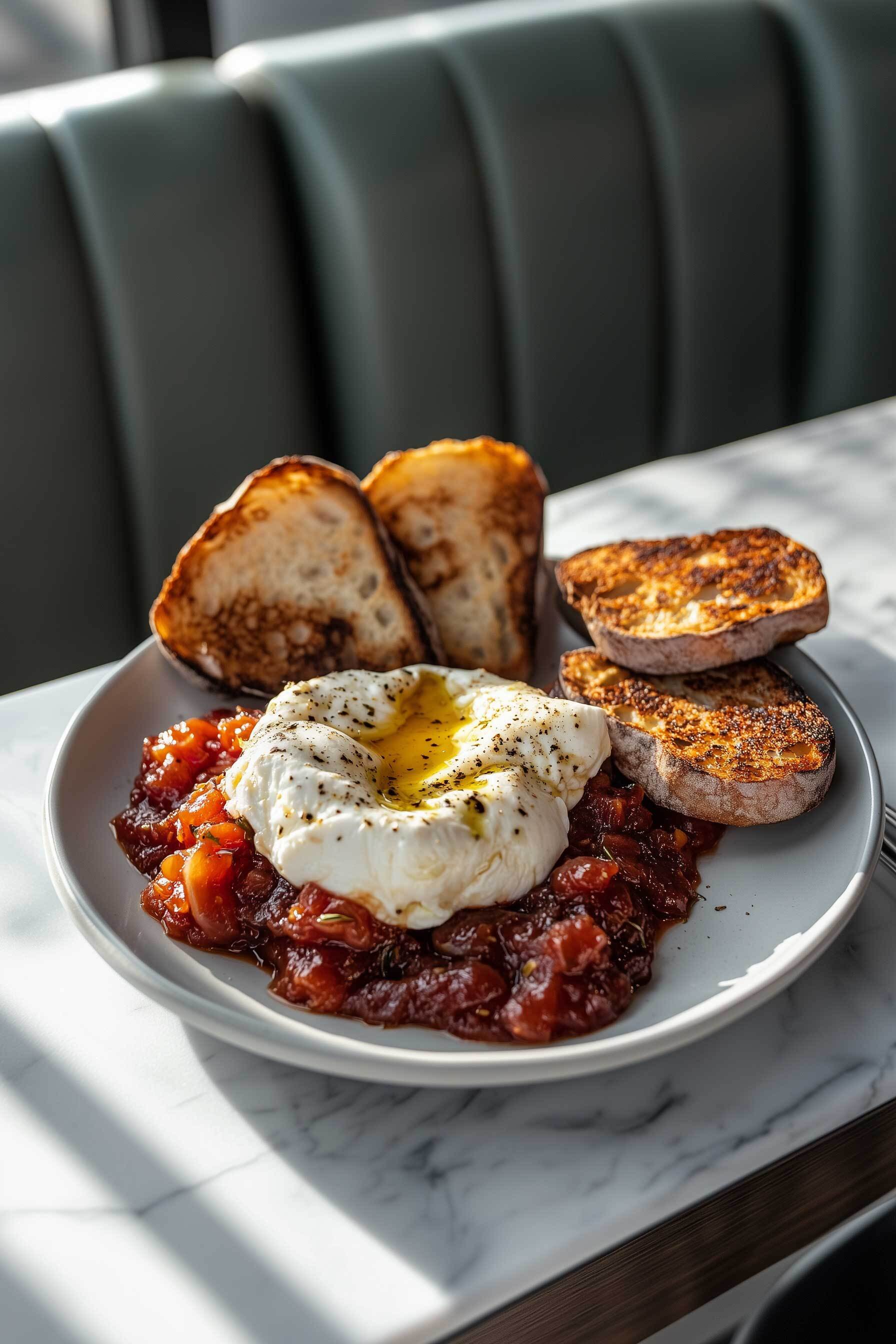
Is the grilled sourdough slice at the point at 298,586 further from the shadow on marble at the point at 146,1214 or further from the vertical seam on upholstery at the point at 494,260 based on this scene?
the vertical seam on upholstery at the point at 494,260

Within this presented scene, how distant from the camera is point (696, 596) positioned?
182 centimetres

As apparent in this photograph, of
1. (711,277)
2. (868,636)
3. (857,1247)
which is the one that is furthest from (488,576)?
(711,277)

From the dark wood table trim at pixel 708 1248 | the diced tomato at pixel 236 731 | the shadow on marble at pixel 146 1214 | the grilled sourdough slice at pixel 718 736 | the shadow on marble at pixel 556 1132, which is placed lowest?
the dark wood table trim at pixel 708 1248

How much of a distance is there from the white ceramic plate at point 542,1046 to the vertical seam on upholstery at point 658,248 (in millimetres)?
1970

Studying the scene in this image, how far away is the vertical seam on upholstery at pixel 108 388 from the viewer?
2.68m

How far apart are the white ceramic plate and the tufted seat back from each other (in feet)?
4.43

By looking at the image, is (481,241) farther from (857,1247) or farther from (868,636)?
(857,1247)

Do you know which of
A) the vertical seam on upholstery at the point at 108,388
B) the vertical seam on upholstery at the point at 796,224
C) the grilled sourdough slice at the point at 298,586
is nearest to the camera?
the grilled sourdough slice at the point at 298,586

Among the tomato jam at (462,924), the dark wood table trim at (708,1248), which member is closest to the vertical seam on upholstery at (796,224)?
the tomato jam at (462,924)

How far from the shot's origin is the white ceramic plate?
1060 millimetres

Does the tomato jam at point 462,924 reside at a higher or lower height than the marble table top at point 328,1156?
higher

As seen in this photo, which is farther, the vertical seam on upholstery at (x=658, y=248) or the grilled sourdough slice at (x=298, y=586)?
the vertical seam on upholstery at (x=658, y=248)

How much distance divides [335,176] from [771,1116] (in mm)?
2411

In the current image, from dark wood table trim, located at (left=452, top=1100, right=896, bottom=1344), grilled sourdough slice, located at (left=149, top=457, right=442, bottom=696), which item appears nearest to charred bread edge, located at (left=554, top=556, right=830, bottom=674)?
grilled sourdough slice, located at (left=149, top=457, right=442, bottom=696)
